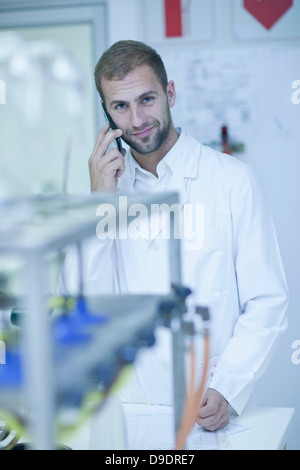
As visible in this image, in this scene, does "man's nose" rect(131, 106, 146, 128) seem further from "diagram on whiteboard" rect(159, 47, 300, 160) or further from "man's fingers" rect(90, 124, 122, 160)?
"diagram on whiteboard" rect(159, 47, 300, 160)

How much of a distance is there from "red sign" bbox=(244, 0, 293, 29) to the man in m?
0.71

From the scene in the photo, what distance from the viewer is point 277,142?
2.35 metres

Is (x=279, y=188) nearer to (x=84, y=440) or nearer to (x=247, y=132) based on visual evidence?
(x=247, y=132)

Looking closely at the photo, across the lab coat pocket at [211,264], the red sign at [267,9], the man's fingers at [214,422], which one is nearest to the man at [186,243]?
the lab coat pocket at [211,264]

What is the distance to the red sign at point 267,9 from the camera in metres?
2.28

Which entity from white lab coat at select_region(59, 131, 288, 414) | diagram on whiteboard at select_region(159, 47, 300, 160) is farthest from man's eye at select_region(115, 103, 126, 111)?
diagram on whiteboard at select_region(159, 47, 300, 160)

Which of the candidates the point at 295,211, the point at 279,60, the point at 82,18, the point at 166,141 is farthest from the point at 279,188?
the point at 82,18

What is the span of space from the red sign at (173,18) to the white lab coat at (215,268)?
70 cm

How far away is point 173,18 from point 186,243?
39.9 inches

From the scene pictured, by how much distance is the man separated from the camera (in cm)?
163

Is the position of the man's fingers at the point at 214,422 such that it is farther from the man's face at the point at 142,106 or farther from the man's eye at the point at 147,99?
the man's eye at the point at 147,99

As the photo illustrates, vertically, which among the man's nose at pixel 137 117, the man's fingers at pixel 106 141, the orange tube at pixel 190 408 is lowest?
the orange tube at pixel 190 408

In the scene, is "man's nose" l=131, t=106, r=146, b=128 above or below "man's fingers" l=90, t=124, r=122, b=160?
above

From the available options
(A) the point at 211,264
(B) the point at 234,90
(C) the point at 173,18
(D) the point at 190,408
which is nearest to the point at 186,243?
(A) the point at 211,264
